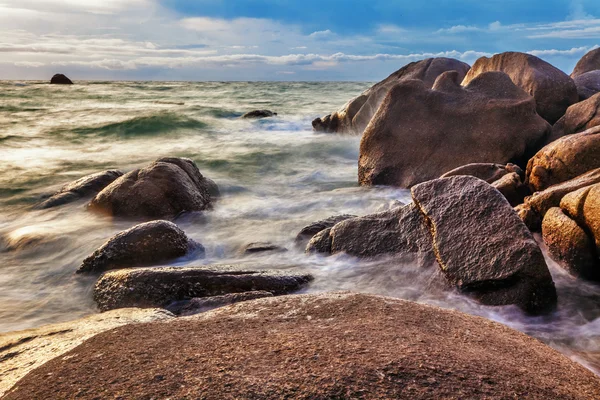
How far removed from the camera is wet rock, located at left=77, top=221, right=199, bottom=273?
16.2 feet

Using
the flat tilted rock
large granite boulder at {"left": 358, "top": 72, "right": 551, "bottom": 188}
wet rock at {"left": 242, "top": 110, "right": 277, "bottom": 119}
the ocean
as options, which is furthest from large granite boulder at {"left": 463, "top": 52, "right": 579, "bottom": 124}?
wet rock at {"left": 242, "top": 110, "right": 277, "bottom": 119}

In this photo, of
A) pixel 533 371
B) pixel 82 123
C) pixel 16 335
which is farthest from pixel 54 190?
pixel 82 123

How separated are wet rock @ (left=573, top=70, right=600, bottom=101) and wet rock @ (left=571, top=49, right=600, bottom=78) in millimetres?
3109

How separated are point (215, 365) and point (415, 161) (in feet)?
18.9

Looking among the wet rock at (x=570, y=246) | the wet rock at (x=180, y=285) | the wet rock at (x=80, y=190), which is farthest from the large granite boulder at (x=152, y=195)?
the wet rock at (x=570, y=246)

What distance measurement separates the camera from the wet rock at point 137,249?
493 centimetres

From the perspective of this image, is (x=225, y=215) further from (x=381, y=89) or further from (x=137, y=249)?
(x=381, y=89)

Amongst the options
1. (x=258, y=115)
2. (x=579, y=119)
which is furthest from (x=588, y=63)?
(x=258, y=115)

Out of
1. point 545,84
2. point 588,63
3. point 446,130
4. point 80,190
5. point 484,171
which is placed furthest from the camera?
point 588,63

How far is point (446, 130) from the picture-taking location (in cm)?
728

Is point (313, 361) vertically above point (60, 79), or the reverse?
point (60, 79)

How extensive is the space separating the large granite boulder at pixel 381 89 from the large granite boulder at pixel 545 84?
283cm

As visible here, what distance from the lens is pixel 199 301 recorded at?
389 centimetres

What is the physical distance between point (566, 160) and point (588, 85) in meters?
5.09
